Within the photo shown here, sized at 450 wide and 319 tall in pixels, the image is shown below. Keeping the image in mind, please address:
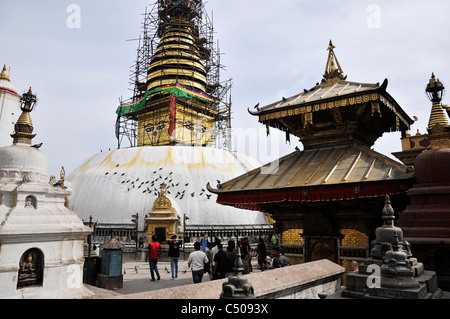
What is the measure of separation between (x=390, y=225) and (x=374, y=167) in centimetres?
334

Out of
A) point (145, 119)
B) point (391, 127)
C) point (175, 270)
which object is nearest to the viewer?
point (391, 127)

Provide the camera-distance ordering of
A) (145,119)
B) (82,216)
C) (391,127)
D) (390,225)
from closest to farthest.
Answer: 1. (390,225)
2. (391,127)
3. (82,216)
4. (145,119)

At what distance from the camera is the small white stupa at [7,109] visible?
89.0 ft

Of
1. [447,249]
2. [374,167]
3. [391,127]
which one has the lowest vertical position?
[447,249]

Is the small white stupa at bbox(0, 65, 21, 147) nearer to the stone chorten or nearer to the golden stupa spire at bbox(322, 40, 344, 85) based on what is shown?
the golden stupa spire at bbox(322, 40, 344, 85)

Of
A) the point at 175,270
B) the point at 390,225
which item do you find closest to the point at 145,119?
the point at 175,270

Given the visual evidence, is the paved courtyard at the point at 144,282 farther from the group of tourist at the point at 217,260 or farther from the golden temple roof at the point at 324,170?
the golden temple roof at the point at 324,170

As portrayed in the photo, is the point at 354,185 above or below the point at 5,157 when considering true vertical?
below

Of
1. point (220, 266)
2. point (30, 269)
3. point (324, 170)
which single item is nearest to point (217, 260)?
point (220, 266)

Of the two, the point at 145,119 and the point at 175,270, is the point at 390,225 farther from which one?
the point at 145,119

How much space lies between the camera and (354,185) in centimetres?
703

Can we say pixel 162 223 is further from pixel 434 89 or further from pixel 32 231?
pixel 434 89

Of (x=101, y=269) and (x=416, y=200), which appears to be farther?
(x=101, y=269)

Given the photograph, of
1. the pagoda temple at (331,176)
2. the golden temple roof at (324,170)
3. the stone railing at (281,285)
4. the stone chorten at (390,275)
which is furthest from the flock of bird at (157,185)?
the stone chorten at (390,275)
